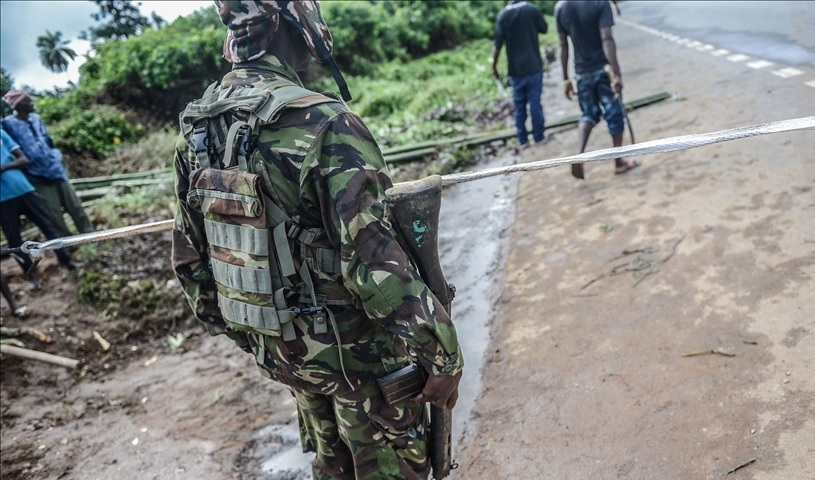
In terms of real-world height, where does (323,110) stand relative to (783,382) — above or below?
above

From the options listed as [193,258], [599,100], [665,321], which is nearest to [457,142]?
[599,100]

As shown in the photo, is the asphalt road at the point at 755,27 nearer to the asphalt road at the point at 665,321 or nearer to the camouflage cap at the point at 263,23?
the asphalt road at the point at 665,321

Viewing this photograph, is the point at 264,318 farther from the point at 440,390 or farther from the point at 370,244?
the point at 440,390

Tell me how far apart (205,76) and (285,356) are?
1208 cm

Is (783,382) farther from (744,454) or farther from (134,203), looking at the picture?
(134,203)

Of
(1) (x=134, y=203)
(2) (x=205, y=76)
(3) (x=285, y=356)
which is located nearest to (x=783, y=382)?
(3) (x=285, y=356)

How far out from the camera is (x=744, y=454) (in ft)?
7.80

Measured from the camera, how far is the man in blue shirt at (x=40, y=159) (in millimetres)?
5641

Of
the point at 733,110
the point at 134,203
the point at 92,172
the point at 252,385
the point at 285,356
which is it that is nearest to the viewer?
the point at 285,356

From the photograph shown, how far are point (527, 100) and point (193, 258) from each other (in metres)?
5.88

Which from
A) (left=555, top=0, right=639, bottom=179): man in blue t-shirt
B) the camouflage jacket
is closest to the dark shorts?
(left=555, top=0, right=639, bottom=179): man in blue t-shirt

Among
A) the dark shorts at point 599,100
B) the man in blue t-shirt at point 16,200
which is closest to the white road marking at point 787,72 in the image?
the dark shorts at point 599,100

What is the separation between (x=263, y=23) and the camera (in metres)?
1.86

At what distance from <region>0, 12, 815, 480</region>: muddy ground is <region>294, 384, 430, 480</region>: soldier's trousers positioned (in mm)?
773
